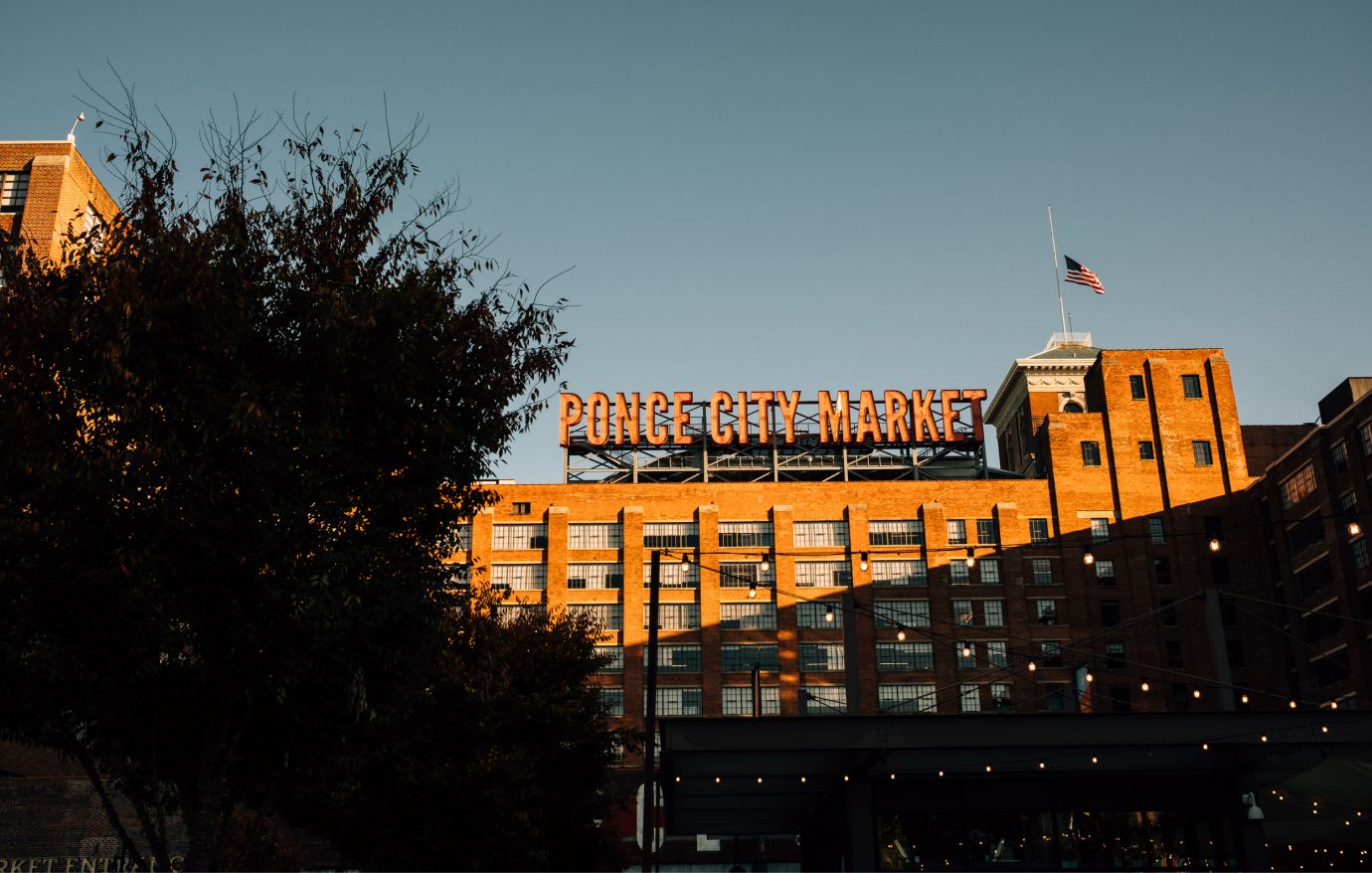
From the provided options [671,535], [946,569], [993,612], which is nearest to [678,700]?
[671,535]

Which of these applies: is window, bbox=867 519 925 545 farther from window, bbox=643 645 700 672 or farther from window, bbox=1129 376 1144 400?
window, bbox=1129 376 1144 400

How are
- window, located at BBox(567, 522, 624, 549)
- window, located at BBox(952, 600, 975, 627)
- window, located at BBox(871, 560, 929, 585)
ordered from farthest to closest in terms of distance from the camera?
window, located at BBox(567, 522, 624, 549)
window, located at BBox(871, 560, 929, 585)
window, located at BBox(952, 600, 975, 627)

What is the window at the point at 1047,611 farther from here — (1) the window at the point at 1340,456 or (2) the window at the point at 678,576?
(2) the window at the point at 678,576

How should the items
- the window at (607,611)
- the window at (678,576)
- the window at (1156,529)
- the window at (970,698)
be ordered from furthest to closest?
the window at (678,576)
the window at (607,611)
the window at (1156,529)
the window at (970,698)

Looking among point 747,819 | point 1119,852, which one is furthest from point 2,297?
point 747,819

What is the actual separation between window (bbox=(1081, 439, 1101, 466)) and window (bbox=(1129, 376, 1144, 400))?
15.7 feet

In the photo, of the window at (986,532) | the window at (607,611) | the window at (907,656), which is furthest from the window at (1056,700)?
the window at (607,611)

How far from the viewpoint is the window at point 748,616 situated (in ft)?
275

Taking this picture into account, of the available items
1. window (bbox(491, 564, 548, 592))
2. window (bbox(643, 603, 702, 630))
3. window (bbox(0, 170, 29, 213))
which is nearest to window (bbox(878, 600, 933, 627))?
window (bbox(643, 603, 702, 630))

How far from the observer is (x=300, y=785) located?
61.2 ft

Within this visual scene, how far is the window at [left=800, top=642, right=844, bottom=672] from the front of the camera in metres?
82.4

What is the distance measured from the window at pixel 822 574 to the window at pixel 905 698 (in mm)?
8093

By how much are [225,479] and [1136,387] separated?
82461mm

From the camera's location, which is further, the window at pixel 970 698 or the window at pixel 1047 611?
the window at pixel 1047 611
